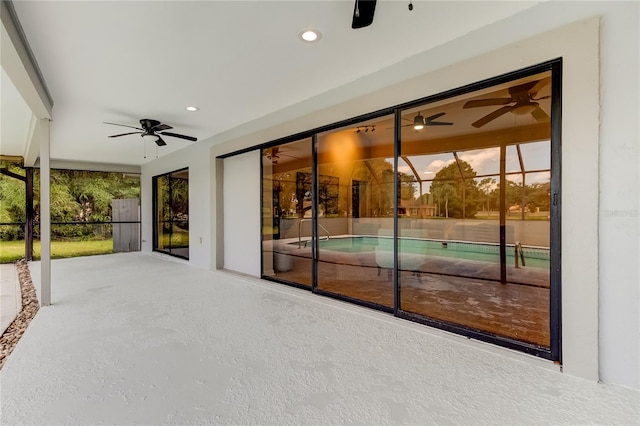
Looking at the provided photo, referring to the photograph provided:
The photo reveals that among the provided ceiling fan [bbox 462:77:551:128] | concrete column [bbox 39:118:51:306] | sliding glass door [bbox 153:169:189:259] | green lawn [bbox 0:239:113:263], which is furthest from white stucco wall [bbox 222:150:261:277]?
green lawn [bbox 0:239:113:263]

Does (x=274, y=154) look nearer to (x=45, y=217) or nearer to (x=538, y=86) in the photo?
(x=45, y=217)

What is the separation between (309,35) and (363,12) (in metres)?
0.68

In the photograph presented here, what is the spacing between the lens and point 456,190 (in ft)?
28.7

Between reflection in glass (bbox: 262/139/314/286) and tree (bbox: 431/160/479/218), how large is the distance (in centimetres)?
416

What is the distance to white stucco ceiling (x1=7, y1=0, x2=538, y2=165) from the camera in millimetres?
2357

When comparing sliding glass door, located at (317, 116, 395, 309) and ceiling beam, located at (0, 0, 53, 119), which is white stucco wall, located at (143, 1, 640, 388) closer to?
sliding glass door, located at (317, 116, 395, 309)

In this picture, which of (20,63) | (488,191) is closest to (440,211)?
(488,191)

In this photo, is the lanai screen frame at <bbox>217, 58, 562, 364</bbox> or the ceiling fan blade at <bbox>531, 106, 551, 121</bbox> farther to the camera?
the ceiling fan blade at <bbox>531, 106, 551, 121</bbox>

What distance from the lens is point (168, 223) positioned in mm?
8547

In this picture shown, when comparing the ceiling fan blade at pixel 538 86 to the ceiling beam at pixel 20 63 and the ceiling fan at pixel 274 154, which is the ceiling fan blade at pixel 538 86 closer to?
the ceiling fan at pixel 274 154

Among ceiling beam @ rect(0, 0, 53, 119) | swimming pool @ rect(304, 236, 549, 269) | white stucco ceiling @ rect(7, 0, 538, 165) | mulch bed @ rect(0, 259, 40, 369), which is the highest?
white stucco ceiling @ rect(7, 0, 538, 165)

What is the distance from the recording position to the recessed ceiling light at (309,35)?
265 cm

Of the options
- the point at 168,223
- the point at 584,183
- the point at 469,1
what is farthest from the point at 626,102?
the point at 168,223

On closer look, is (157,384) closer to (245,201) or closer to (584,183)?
(584,183)
